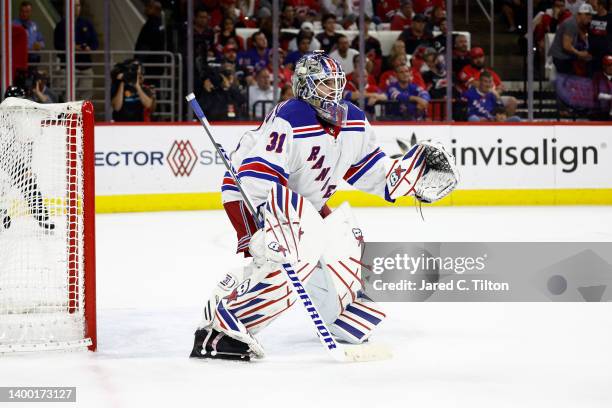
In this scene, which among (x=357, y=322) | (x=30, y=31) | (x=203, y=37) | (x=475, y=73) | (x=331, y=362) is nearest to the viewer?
(x=331, y=362)

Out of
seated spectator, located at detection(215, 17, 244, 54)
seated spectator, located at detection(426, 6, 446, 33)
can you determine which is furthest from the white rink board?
seated spectator, located at detection(426, 6, 446, 33)

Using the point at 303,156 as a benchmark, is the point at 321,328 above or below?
below

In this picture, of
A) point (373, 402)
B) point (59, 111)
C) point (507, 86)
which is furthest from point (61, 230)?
point (507, 86)

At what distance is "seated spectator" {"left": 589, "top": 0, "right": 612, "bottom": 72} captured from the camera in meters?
11.1

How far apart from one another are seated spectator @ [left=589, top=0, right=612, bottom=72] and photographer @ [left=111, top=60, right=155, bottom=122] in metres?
4.26

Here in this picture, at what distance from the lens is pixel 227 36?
10766 mm

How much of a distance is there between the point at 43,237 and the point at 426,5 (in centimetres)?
764

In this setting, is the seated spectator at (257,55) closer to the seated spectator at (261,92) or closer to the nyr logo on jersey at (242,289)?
Answer: the seated spectator at (261,92)

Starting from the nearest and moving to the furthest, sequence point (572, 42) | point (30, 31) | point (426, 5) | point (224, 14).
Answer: point (30, 31)
point (224, 14)
point (572, 42)
point (426, 5)

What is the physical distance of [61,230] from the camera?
4488mm

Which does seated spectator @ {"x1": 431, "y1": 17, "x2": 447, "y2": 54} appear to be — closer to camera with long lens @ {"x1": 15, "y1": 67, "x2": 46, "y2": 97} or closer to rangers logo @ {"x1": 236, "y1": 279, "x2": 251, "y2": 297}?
camera with long lens @ {"x1": 15, "y1": 67, "x2": 46, "y2": 97}

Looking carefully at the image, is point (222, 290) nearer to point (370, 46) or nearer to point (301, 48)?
point (301, 48)

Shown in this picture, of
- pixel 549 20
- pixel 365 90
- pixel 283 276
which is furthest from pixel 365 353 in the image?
pixel 549 20

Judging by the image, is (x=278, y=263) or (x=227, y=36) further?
(x=227, y=36)
